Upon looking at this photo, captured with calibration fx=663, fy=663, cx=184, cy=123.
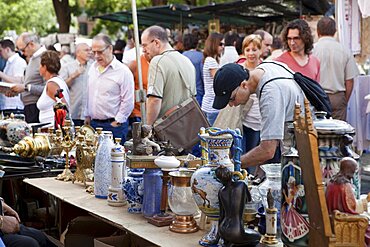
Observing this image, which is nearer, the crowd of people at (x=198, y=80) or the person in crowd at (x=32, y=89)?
the crowd of people at (x=198, y=80)

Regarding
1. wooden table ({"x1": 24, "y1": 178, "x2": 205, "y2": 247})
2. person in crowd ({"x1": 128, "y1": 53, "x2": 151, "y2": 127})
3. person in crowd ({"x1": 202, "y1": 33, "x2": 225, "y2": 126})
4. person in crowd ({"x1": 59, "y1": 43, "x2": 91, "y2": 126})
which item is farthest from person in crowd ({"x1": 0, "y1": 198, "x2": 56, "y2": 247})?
person in crowd ({"x1": 59, "y1": 43, "x2": 91, "y2": 126})

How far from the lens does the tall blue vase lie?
2.92 m

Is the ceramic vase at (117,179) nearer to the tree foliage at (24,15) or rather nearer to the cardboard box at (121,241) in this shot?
the cardboard box at (121,241)

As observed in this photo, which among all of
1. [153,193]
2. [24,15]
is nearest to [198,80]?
[153,193]

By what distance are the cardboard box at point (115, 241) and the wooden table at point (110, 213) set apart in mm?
105

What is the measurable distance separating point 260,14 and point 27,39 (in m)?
6.04

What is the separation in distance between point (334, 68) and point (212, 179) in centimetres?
424

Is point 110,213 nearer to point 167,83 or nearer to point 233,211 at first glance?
point 233,211

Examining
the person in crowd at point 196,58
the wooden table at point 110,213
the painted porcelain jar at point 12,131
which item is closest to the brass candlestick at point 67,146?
the wooden table at point 110,213

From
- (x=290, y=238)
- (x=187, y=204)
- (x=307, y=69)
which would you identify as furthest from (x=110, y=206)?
(x=307, y=69)

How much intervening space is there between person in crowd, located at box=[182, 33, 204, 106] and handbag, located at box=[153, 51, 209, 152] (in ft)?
8.85

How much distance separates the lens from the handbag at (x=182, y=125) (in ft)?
14.5

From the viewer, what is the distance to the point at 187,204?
2.67m

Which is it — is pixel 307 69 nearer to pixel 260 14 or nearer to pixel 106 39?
pixel 106 39
